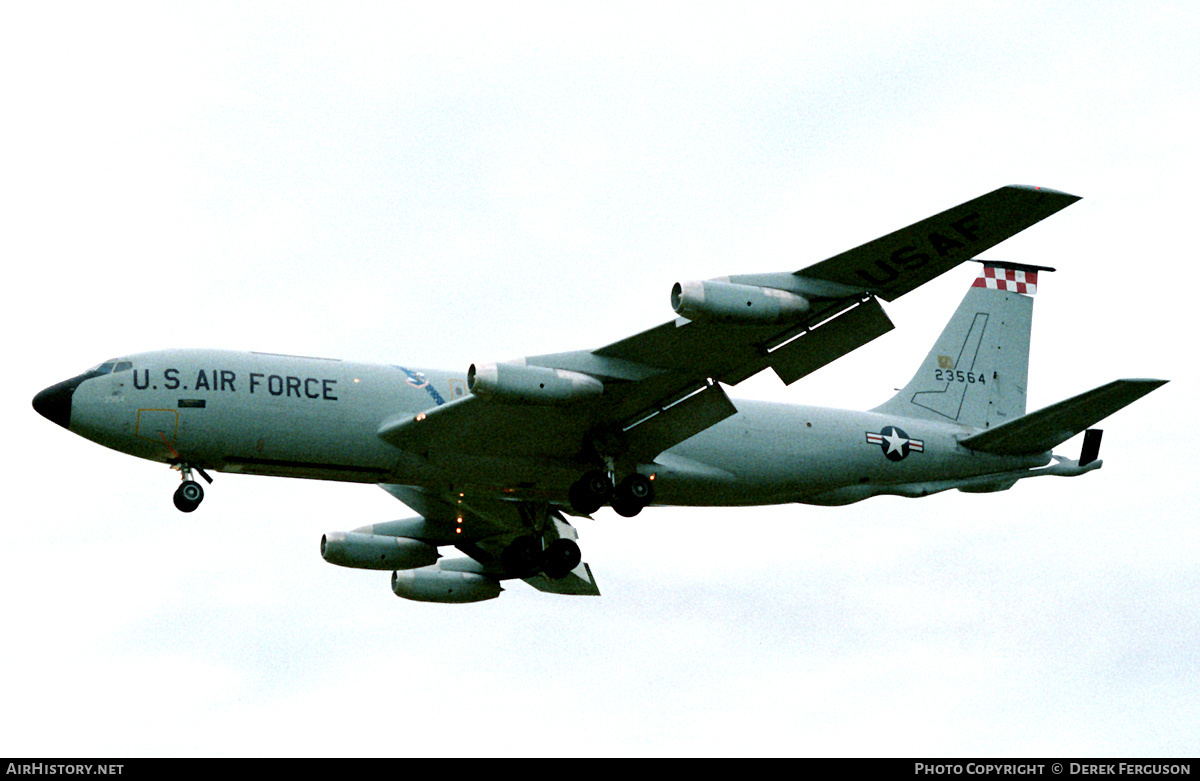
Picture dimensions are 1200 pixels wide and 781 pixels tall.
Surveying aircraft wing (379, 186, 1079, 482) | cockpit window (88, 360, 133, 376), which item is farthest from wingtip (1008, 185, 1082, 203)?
cockpit window (88, 360, 133, 376)

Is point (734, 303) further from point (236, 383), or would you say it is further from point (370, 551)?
point (370, 551)

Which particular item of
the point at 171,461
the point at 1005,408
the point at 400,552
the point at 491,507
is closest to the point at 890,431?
the point at 1005,408

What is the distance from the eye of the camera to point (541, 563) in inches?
1535

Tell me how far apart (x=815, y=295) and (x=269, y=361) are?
454 inches

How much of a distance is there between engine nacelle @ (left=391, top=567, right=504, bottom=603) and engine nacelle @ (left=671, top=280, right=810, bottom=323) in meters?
14.8

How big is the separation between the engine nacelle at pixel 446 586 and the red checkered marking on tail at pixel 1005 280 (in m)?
15.2

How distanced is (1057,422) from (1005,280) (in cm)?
709

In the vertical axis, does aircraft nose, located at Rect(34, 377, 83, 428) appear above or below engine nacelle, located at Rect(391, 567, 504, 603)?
above

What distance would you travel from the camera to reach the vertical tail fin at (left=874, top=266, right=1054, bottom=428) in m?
39.8

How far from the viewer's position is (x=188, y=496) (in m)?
32.8

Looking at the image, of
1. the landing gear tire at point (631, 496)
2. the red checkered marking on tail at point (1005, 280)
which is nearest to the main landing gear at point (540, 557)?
the landing gear tire at point (631, 496)

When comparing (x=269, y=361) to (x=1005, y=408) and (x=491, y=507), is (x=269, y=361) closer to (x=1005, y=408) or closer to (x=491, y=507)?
(x=491, y=507)

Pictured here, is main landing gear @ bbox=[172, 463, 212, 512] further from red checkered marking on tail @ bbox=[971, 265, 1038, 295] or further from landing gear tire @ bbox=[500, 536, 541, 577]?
red checkered marking on tail @ bbox=[971, 265, 1038, 295]

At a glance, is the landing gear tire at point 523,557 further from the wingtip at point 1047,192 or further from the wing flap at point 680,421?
the wingtip at point 1047,192
